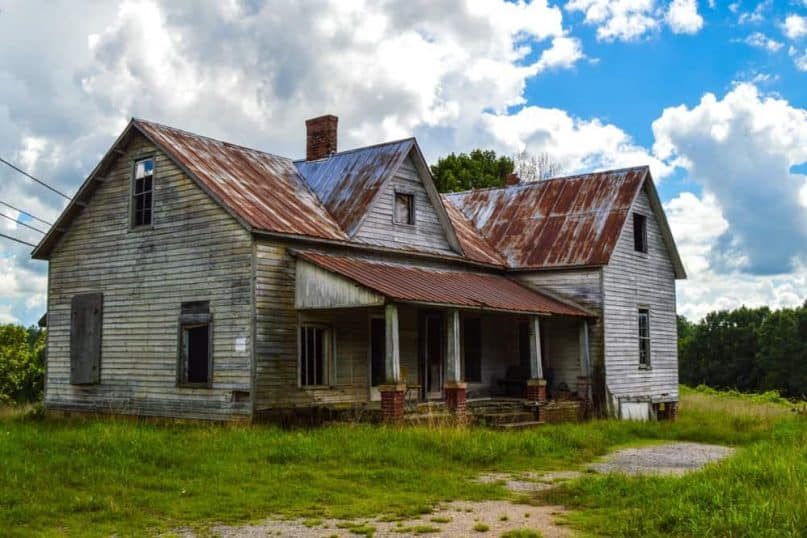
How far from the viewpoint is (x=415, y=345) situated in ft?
69.9

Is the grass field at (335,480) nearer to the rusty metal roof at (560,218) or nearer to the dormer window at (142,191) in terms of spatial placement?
the dormer window at (142,191)

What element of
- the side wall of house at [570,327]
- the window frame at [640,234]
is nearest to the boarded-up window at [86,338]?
the side wall of house at [570,327]

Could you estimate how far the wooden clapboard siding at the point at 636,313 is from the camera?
2386 centimetres

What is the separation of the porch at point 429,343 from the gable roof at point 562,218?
1367mm

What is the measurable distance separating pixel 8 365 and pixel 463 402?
25138 millimetres

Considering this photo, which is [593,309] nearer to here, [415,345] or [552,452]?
[415,345]

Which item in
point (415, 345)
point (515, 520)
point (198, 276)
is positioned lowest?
point (515, 520)

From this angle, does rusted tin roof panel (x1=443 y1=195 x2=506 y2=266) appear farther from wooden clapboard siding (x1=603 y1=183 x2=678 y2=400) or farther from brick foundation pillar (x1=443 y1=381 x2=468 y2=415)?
brick foundation pillar (x1=443 y1=381 x2=468 y2=415)

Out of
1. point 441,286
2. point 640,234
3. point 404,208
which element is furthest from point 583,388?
point 404,208

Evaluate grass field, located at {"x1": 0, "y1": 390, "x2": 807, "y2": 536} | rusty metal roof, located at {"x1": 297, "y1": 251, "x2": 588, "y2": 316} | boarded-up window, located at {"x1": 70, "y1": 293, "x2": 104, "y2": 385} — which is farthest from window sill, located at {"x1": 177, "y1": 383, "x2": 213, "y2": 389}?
rusty metal roof, located at {"x1": 297, "y1": 251, "x2": 588, "y2": 316}

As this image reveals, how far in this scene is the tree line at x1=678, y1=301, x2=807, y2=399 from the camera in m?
64.5

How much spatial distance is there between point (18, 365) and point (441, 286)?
23.9 m

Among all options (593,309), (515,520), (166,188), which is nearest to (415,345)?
(593,309)

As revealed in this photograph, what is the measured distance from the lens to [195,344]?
1847cm
